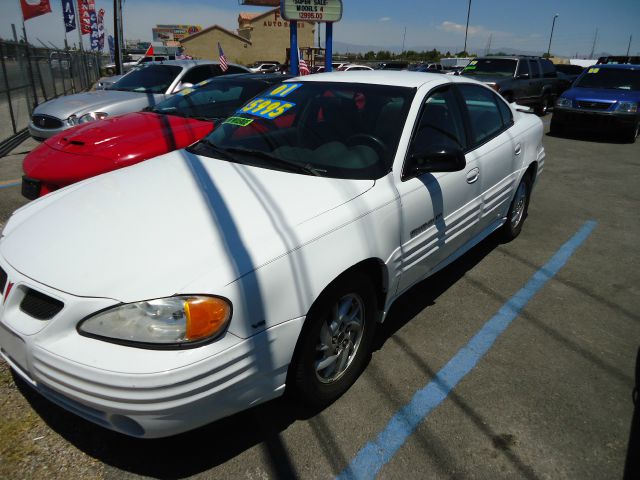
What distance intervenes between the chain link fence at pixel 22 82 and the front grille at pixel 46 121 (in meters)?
1.47

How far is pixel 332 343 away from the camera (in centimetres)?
232

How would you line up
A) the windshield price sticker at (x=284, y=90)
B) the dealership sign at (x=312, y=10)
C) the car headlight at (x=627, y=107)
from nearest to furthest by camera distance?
the windshield price sticker at (x=284, y=90) → the dealership sign at (x=312, y=10) → the car headlight at (x=627, y=107)

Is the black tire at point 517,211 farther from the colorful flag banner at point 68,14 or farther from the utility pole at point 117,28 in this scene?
the colorful flag banner at point 68,14

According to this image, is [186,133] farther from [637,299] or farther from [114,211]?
[637,299]

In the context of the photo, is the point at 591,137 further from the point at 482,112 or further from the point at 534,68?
the point at 482,112

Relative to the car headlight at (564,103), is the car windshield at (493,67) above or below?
above

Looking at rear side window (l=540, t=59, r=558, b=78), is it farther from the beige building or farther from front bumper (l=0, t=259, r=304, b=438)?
the beige building

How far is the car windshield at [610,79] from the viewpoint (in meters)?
10.8

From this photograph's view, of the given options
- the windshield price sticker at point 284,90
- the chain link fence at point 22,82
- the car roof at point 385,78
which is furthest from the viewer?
the chain link fence at point 22,82

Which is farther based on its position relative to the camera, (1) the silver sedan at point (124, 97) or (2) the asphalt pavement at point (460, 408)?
(1) the silver sedan at point (124, 97)

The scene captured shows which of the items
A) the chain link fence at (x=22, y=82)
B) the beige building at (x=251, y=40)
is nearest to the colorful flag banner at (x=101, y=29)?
the beige building at (x=251, y=40)

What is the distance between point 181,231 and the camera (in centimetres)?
208

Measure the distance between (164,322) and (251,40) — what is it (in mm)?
62379

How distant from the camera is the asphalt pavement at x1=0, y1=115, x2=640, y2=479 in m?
2.10
